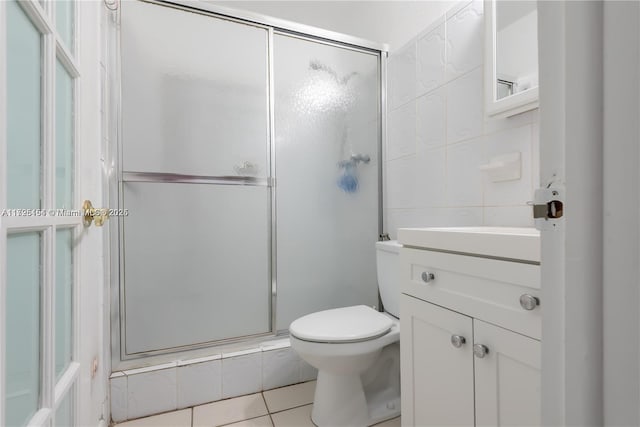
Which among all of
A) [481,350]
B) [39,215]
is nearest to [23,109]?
[39,215]

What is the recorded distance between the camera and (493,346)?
72 cm

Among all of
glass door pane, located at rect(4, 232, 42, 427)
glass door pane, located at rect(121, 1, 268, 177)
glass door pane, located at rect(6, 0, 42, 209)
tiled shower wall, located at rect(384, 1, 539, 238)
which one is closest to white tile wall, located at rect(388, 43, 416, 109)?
tiled shower wall, located at rect(384, 1, 539, 238)

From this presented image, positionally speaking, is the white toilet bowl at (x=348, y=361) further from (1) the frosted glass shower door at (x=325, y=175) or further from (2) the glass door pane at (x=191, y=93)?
(2) the glass door pane at (x=191, y=93)

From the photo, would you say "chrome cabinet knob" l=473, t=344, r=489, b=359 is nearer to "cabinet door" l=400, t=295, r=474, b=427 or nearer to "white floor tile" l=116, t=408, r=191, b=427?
"cabinet door" l=400, t=295, r=474, b=427

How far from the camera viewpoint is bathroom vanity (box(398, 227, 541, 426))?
25.7 inches

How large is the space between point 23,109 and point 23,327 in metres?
0.38

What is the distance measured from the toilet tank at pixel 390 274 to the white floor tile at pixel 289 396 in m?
0.54

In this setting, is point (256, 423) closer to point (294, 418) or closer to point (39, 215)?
point (294, 418)

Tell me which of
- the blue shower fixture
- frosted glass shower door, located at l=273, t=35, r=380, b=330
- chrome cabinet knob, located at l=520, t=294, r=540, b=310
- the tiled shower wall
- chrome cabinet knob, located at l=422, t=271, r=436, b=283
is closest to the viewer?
chrome cabinet knob, located at l=520, t=294, r=540, b=310

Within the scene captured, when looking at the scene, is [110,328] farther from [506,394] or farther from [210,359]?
[506,394]

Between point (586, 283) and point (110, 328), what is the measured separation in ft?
5.18

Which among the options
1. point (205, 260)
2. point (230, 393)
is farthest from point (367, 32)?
point (230, 393)

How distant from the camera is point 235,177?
60.8 inches

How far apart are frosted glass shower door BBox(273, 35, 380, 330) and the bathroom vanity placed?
2.44 ft
